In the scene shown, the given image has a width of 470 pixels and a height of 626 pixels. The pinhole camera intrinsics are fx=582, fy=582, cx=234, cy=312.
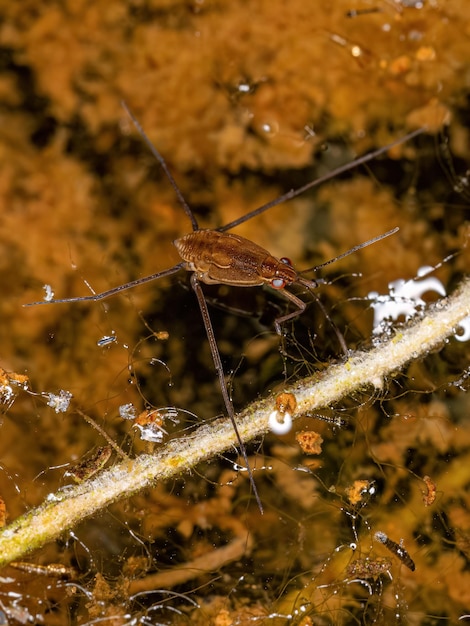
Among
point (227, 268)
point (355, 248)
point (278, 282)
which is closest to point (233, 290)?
point (227, 268)

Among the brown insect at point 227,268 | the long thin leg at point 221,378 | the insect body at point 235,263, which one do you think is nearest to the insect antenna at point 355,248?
the brown insect at point 227,268

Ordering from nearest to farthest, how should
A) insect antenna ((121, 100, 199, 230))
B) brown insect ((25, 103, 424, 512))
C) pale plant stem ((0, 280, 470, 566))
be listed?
pale plant stem ((0, 280, 470, 566)) < brown insect ((25, 103, 424, 512)) < insect antenna ((121, 100, 199, 230))

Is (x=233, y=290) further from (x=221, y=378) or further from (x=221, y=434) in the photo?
(x=221, y=434)

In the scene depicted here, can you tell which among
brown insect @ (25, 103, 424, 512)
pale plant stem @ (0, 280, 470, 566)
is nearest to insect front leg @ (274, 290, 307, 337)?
brown insect @ (25, 103, 424, 512)

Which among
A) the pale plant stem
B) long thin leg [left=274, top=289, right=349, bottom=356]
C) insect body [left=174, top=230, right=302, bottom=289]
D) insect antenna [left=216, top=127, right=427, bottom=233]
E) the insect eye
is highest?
insect antenna [left=216, top=127, right=427, bottom=233]

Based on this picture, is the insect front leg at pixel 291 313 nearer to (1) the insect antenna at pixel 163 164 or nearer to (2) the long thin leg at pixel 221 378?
(2) the long thin leg at pixel 221 378

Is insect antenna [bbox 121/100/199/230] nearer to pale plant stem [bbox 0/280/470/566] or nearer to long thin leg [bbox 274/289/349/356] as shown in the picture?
long thin leg [bbox 274/289/349/356]

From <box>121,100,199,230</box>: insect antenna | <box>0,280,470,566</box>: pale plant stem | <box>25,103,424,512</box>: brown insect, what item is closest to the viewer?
<box>0,280,470,566</box>: pale plant stem
